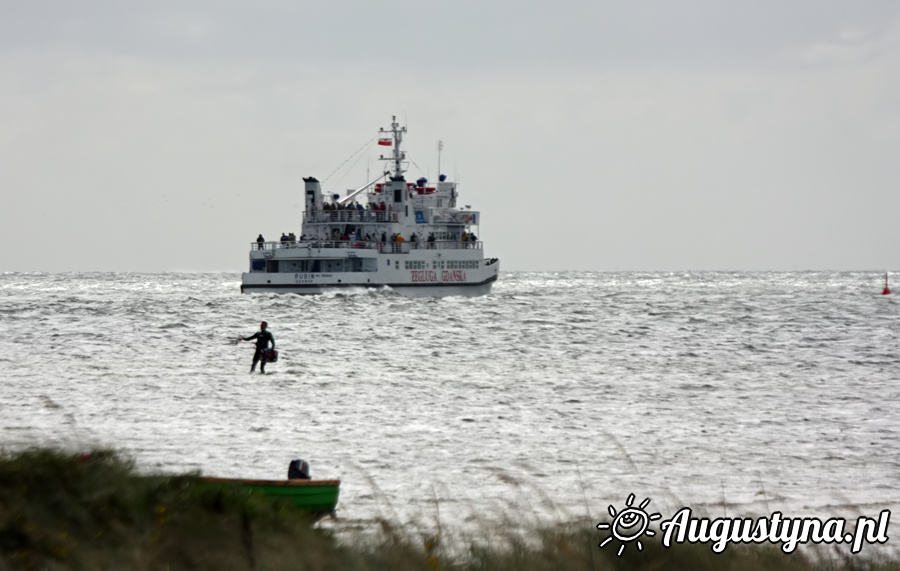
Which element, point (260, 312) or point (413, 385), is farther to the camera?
point (260, 312)

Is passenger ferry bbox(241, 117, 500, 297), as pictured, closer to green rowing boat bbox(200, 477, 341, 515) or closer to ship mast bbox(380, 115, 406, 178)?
Answer: ship mast bbox(380, 115, 406, 178)

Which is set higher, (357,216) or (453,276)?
(357,216)

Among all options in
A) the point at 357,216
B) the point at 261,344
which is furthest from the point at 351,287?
the point at 261,344

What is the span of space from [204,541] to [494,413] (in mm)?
12554

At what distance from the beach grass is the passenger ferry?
191 ft

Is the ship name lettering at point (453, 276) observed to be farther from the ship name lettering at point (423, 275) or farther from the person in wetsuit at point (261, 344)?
the person in wetsuit at point (261, 344)

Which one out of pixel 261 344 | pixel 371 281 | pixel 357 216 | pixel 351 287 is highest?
pixel 357 216

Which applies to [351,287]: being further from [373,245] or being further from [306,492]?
[306,492]

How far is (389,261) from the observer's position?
2648 inches

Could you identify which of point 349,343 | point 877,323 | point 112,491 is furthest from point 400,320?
point 112,491

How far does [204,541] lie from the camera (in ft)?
22.7

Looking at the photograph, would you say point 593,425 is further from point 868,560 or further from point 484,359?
point 484,359

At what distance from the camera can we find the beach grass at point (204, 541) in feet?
21.1

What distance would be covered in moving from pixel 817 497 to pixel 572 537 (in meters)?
5.41
